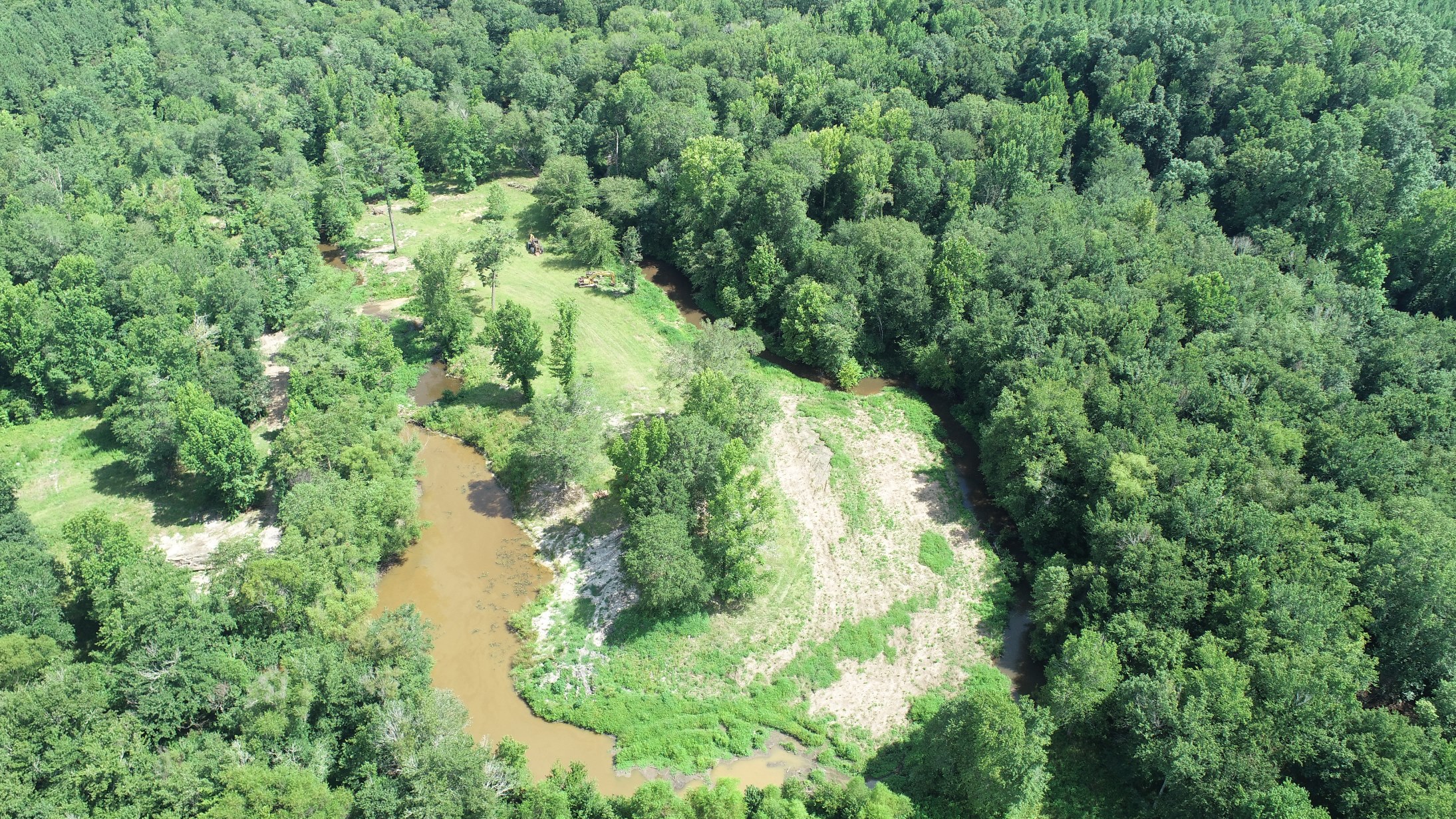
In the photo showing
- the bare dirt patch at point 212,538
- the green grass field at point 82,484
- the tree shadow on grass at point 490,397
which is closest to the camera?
the bare dirt patch at point 212,538

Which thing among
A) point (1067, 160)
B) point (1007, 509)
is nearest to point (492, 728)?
point (1007, 509)

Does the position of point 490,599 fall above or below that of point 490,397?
below

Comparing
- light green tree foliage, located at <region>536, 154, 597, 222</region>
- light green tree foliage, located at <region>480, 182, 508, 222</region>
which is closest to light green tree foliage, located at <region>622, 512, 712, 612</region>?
light green tree foliage, located at <region>536, 154, 597, 222</region>

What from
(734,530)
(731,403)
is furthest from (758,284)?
(734,530)

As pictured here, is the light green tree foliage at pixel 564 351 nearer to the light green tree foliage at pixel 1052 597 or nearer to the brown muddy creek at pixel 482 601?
the brown muddy creek at pixel 482 601

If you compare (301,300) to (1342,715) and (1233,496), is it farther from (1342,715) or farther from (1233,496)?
(1342,715)

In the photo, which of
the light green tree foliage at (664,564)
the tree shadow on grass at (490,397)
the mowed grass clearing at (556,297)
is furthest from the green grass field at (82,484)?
the light green tree foliage at (664,564)

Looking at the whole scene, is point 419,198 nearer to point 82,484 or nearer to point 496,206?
point 496,206
